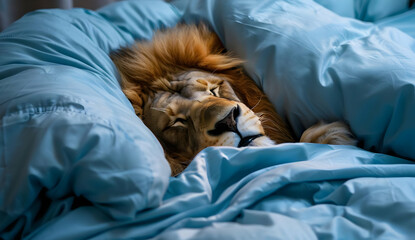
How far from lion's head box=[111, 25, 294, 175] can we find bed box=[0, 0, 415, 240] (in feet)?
0.16

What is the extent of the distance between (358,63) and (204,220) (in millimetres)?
549

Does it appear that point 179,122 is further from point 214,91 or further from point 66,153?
point 66,153

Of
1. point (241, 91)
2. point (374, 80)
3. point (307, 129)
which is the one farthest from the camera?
point (241, 91)

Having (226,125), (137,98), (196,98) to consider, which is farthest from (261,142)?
(137,98)

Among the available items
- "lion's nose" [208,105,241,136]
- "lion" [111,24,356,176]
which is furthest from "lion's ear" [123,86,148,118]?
"lion's nose" [208,105,241,136]

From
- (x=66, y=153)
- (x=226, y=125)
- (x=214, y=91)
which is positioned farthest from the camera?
(x=214, y=91)

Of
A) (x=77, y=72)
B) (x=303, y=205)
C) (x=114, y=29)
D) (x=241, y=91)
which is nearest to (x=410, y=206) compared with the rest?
(x=303, y=205)

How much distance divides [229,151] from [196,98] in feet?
0.77

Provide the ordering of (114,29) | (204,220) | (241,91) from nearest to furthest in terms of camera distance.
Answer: (204,220), (241,91), (114,29)

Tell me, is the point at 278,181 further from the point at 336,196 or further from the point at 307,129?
the point at 307,129

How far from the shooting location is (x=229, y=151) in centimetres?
82

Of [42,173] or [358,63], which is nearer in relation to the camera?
[42,173]

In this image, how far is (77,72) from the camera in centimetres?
92

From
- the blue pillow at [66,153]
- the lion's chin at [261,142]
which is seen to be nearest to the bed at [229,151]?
the blue pillow at [66,153]
